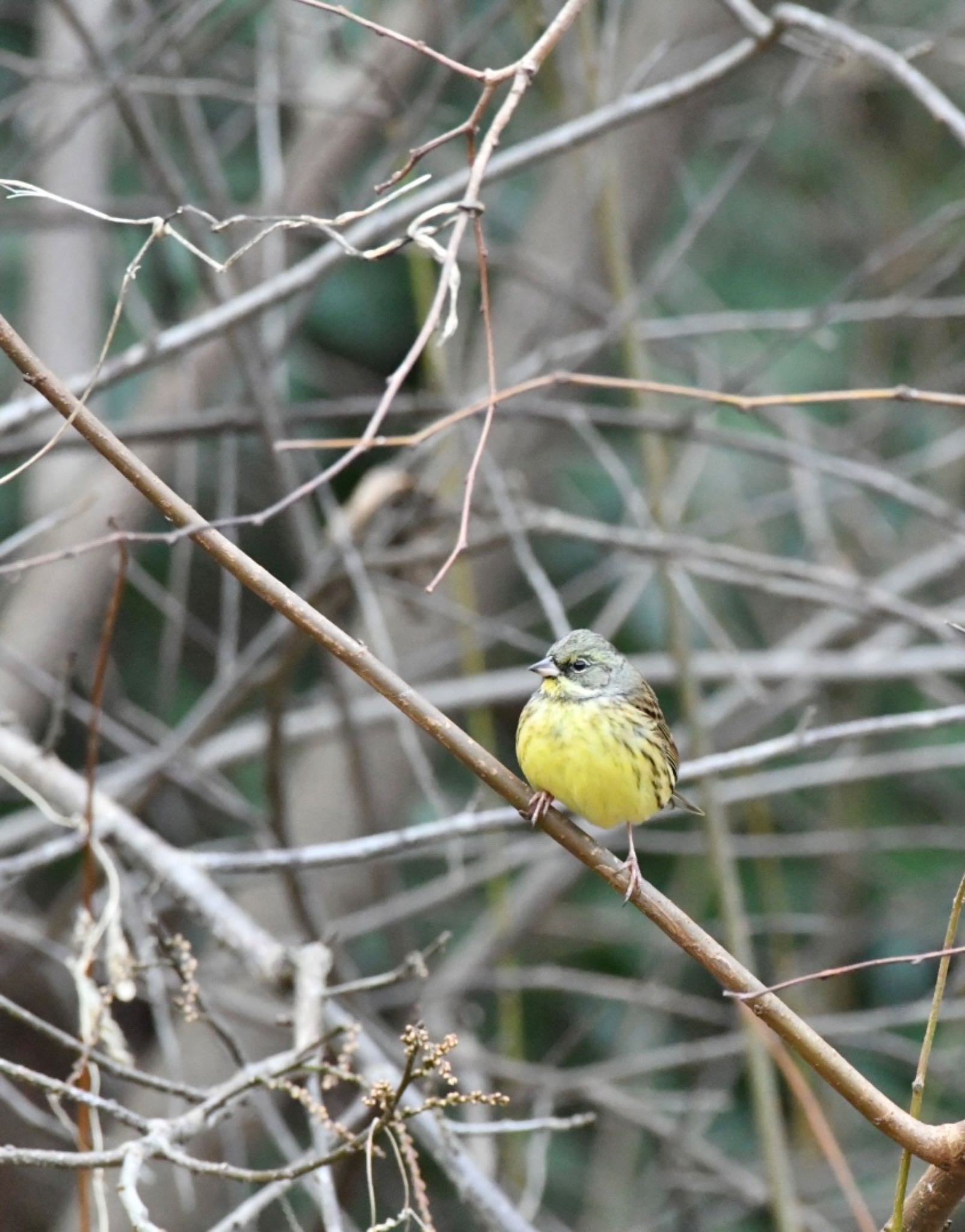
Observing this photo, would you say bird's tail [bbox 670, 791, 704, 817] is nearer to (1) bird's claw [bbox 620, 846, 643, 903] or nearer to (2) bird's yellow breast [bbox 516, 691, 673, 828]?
(2) bird's yellow breast [bbox 516, 691, 673, 828]

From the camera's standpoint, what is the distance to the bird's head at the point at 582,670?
3.62 metres

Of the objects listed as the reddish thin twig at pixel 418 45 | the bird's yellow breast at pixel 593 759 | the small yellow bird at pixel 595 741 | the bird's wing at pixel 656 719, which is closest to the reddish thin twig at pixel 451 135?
the reddish thin twig at pixel 418 45

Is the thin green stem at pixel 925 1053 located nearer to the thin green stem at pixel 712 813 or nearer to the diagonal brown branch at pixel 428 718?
the diagonal brown branch at pixel 428 718

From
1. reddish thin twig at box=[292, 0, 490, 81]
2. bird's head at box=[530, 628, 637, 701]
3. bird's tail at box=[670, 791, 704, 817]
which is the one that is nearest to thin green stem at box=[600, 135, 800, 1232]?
bird's tail at box=[670, 791, 704, 817]

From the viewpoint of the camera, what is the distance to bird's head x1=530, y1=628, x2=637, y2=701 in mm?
3615

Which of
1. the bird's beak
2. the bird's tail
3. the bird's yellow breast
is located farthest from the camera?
the bird's tail

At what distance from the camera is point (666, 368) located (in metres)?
6.92

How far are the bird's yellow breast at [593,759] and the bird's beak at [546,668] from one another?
57 mm

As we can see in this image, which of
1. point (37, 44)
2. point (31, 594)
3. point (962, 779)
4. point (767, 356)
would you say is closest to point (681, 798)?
point (767, 356)

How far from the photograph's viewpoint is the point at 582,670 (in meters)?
3.73

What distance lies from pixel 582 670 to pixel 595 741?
0.36 m

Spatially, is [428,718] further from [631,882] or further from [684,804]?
[684,804]

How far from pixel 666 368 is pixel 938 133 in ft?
7.11

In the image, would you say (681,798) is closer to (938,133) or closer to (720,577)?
(720,577)
